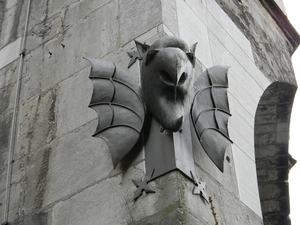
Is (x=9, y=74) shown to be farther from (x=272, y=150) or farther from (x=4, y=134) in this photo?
(x=272, y=150)

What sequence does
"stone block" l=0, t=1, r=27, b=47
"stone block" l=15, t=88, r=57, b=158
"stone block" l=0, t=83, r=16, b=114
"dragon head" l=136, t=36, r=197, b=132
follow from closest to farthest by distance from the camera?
"dragon head" l=136, t=36, r=197, b=132 < "stone block" l=15, t=88, r=57, b=158 < "stone block" l=0, t=83, r=16, b=114 < "stone block" l=0, t=1, r=27, b=47

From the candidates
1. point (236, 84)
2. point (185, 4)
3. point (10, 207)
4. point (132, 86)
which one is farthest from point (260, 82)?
point (10, 207)

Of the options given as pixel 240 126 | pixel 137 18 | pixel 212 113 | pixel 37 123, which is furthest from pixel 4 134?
pixel 240 126

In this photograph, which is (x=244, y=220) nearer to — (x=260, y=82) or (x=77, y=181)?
(x=77, y=181)

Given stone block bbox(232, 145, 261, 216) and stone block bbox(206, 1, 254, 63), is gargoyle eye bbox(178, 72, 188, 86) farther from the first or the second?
stone block bbox(206, 1, 254, 63)

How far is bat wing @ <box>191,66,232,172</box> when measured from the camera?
3365 mm

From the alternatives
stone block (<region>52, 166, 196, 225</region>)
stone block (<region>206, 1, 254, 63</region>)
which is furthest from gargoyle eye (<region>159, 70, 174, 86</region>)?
stone block (<region>206, 1, 254, 63</region>)

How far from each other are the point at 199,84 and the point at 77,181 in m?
0.85

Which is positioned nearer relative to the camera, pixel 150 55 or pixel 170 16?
pixel 150 55

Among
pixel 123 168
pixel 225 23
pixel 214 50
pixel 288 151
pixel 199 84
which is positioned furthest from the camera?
pixel 288 151

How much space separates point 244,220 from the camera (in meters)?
3.62

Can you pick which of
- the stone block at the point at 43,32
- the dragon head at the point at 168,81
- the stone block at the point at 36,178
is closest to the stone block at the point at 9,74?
the stone block at the point at 43,32

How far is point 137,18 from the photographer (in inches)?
150

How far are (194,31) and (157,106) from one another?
98 cm
